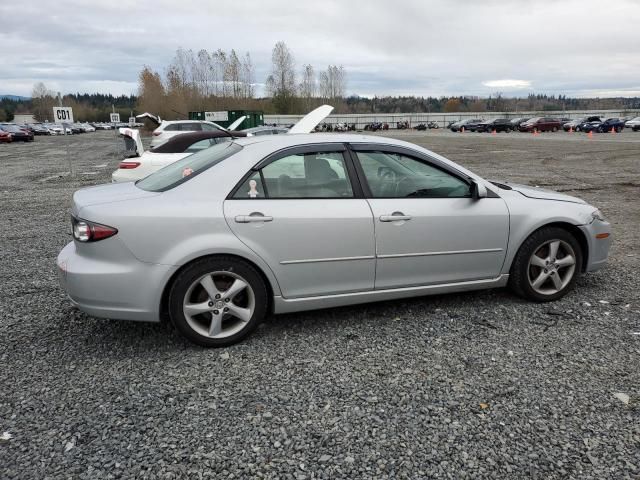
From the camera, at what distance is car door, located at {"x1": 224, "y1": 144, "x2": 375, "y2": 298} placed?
3541 mm

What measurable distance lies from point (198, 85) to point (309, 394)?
7816cm

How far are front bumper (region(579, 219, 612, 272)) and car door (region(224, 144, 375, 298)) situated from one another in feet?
6.87

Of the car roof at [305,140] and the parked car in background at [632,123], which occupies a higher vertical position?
the parked car in background at [632,123]

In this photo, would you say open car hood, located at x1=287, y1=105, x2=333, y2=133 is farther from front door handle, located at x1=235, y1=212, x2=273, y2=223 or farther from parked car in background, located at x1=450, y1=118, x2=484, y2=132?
parked car in background, located at x1=450, y1=118, x2=484, y2=132

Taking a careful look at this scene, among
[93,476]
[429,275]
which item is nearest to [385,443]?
[93,476]

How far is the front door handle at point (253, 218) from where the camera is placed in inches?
137

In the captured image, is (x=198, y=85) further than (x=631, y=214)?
Yes

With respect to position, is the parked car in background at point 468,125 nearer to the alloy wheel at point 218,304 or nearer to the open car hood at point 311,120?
the open car hood at point 311,120

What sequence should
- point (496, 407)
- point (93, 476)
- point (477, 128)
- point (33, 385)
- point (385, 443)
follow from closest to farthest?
point (93, 476)
point (385, 443)
point (496, 407)
point (33, 385)
point (477, 128)

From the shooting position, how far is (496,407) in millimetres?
2877

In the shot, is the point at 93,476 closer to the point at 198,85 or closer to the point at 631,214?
the point at 631,214

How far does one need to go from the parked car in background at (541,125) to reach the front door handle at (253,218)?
51755 millimetres

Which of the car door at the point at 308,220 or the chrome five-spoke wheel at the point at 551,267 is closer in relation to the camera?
the car door at the point at 308,220

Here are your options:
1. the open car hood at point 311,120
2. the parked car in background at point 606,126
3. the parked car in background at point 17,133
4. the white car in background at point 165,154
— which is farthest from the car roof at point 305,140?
the parked car in background at point 606,126
